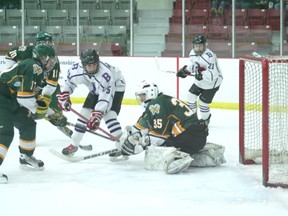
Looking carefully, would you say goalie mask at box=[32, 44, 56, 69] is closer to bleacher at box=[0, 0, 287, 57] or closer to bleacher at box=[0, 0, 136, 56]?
bleacher at box=[0, 0, 287, 57]

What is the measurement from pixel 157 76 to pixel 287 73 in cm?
397

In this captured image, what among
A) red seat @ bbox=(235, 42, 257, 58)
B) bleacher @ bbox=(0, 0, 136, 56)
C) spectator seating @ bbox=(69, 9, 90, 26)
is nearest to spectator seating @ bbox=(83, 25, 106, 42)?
bleacher @ bbox=(0, 0, 136, 56)

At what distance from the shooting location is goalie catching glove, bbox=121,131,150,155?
4746mm

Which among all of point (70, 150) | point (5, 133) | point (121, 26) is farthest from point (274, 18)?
point (5, 133)

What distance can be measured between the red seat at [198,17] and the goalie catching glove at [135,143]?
5.25 meters

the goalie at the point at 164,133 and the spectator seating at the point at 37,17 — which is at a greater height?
the spectator seating at the point at 37,17

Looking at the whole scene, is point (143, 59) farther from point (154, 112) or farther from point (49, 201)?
point (49, 201)

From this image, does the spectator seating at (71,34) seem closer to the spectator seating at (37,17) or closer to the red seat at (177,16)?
the spectator seating at (37,17)

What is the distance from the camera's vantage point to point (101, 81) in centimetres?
506

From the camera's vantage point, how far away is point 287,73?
5.22m

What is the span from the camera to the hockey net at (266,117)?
431 centimetres

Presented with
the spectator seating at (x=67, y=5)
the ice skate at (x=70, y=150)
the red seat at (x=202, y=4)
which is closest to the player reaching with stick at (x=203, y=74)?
the ice skate at (x=70, y=150)

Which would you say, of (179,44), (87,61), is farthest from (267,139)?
(179,44)

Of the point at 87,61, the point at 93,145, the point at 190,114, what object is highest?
the point at 87,61
